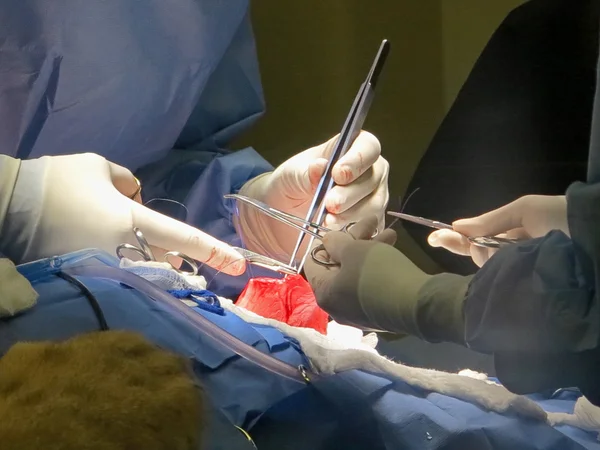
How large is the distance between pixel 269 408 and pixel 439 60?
41 centimetres

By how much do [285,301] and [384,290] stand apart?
0.31m

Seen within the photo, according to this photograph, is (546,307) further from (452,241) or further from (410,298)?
(452,241)

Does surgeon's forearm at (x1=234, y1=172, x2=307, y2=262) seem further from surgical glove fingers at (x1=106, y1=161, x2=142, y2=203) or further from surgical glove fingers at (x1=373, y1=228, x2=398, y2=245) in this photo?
surgical glove fingers at (x1=373, y1=228, x2=398, y2=245)

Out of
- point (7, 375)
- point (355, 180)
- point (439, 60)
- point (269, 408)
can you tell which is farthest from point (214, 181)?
point (7, 375)

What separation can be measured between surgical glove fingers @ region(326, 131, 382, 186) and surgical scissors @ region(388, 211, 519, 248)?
6 centimetres

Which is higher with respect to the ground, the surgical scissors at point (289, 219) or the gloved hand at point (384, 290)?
the gloved hand at point (384, 290)

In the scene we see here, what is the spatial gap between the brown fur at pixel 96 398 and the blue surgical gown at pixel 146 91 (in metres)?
0.39

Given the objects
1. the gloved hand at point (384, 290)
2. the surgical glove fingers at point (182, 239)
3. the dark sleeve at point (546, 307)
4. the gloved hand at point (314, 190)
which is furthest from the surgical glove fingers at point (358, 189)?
the dark sleeve at point (546, 307)

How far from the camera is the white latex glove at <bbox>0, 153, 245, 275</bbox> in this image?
564mm

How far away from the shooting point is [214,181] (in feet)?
2.70

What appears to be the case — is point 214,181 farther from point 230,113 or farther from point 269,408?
point 269,408

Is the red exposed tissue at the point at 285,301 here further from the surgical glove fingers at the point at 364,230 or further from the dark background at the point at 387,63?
the surgical glove fingers at the point at 364,230

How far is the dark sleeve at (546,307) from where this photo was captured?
28 centimetres

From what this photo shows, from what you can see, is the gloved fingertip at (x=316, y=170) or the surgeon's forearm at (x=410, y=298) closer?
the surgeon's forearm at (x=410, y=298)
